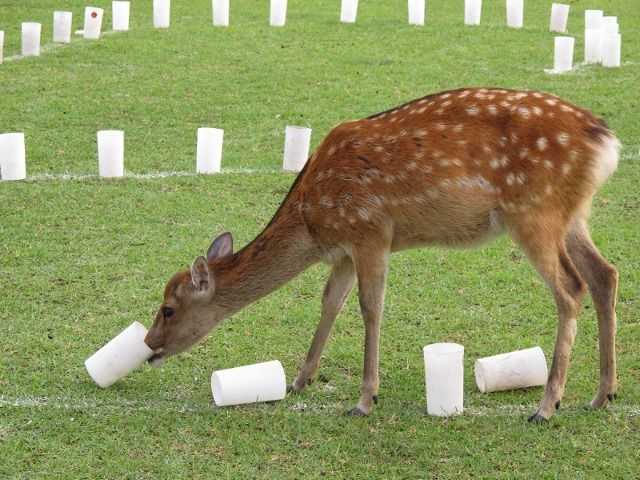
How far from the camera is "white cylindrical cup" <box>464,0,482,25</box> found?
16844 mm

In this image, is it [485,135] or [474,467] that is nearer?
[474,467]

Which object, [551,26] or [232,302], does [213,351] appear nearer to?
[232,302]

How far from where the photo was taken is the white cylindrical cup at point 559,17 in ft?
53.6

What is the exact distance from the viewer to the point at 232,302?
6254mm

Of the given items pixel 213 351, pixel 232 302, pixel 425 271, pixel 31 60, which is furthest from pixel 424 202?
pixel 31 60

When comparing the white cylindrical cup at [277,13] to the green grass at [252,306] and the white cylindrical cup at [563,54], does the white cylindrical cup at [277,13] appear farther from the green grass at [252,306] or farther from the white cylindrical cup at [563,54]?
the white cylindrical cup at [563,54]

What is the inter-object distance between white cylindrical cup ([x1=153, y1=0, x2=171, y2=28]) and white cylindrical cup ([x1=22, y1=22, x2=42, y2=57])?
2164 millimetres

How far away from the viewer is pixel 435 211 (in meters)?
6.02

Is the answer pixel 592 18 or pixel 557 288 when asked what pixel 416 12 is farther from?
pixel 557 288

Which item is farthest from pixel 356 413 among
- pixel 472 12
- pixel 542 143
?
pixel 472 12

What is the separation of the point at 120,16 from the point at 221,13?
4.71 ft

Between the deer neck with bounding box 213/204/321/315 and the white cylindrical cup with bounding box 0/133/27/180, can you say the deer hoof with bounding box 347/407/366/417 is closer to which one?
the deer neck with bounding box 213/204/321/315

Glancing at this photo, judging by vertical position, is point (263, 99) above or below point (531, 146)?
below

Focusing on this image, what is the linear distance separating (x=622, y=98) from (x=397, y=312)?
6.33m
